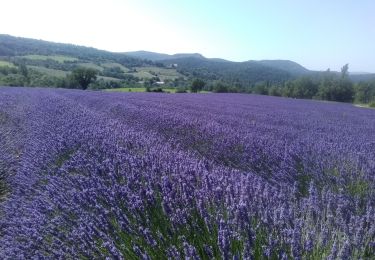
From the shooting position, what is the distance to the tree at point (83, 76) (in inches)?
1405

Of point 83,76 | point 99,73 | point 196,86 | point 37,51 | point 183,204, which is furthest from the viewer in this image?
point 37,51

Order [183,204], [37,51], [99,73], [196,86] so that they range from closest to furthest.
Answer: [183,204] → [196,86] → [99,73] → [37,51]

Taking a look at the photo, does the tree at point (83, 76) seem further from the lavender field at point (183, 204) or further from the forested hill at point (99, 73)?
the lavender field at point (183, 204)

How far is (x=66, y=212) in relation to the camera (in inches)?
82.3

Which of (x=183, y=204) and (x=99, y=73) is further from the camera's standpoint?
(x=99, y=73)

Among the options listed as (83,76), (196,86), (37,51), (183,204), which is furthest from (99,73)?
(183,204)

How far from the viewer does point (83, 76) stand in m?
36.2

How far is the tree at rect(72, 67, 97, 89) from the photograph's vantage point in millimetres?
35688

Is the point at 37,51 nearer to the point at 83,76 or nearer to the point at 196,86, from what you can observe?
the point at 83,76

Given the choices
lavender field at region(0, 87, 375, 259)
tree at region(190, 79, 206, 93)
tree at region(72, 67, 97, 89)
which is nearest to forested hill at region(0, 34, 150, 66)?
tree at region(72, 67, 97, 89)

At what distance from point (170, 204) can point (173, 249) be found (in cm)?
24

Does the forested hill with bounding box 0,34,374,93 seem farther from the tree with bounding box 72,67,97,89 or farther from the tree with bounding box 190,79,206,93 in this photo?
the tree with bounding box 190,79,206,93

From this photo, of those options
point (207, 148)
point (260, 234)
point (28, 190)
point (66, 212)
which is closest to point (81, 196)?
point (66, 212)

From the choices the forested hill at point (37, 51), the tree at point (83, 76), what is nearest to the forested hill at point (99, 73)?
the forested hill at point (37, 51)
